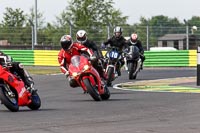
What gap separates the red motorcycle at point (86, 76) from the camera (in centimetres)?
1488

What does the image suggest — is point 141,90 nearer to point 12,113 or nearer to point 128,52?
point 128,52

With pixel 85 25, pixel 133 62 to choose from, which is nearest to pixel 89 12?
pixel 85 25

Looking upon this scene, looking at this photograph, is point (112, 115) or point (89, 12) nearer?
point (112, 115)

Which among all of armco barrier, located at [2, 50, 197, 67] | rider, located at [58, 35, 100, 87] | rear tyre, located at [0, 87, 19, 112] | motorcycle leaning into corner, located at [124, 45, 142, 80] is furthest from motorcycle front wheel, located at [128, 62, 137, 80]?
rear tyre, located at [0, 87, 19, 112]

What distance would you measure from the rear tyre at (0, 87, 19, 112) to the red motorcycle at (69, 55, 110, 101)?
2535 millimetres

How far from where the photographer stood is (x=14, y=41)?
4172 centimetres

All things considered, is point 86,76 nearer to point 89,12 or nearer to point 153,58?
point 153,58

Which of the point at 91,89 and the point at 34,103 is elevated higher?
the point at 91,89

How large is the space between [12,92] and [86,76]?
107 inches

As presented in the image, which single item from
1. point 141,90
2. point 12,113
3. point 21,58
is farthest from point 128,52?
point 21,58

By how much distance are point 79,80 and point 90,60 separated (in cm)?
54

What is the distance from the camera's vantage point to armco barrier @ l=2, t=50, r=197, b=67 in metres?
36.1

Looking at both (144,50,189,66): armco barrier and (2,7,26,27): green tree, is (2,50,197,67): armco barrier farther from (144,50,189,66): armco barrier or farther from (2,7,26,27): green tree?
(2,7,26,27): green tree

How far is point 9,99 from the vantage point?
1235 cm
